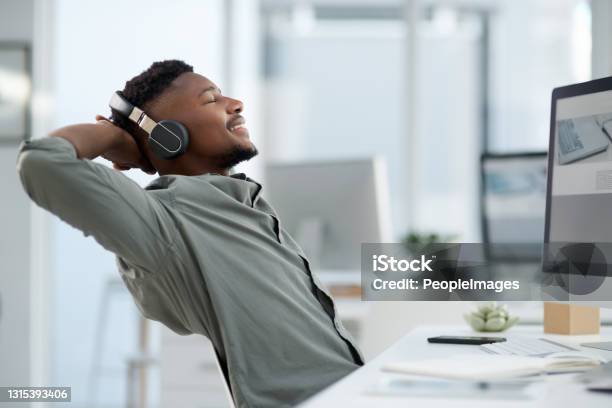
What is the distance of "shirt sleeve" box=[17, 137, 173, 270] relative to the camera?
49.8 inches

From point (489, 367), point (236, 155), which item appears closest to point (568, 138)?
point (236, 155)

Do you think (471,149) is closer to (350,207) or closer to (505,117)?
(505,117)

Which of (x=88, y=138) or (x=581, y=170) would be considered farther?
(x=581, y=170)

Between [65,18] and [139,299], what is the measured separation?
3.21 metres

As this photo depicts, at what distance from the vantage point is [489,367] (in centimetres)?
116

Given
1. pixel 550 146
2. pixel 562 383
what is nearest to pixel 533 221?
pixel 550 146

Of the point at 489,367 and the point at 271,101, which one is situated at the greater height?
the point at 271,101

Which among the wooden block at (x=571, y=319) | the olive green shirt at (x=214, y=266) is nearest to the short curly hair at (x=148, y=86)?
the olive green shirt at (x=214, y=266)

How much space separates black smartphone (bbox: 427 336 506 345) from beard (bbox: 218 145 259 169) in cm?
53

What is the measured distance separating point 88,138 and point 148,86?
27 cm

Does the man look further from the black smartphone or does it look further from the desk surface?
the black smartphone

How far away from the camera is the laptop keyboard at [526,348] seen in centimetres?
148

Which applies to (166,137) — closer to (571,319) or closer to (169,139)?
(169,139)

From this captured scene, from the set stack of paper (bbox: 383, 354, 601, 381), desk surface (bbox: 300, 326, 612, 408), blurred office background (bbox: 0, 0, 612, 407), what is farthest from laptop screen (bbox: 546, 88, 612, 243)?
blurred office background (bbox: 0, 0, 612, 407)
